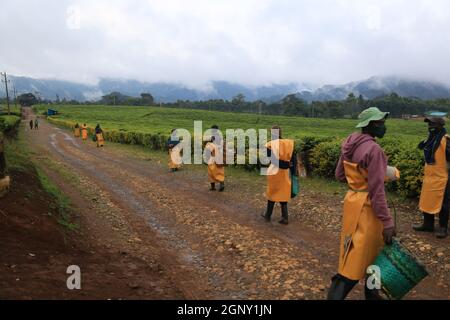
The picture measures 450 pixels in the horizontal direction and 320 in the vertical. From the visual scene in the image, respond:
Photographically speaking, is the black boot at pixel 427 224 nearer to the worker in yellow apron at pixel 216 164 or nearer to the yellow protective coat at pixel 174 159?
the worker in yellow apron at pixel 216 164

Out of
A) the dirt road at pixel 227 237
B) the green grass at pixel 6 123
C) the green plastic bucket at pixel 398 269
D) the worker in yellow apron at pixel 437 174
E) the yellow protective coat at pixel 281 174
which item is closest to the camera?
the green plastic bucket at pixel 398 269

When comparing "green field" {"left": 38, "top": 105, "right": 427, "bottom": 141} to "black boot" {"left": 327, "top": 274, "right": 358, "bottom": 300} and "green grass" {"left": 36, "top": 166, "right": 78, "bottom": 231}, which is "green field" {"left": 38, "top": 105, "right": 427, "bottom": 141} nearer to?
"green grass" {"left": 36, "top": 166, "right": 78, "bottom": 231}

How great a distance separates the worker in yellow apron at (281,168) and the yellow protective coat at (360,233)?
12.2ft

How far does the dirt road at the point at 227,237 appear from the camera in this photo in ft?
16.5

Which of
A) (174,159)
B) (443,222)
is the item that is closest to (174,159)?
(174,159)

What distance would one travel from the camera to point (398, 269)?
3.64 metres

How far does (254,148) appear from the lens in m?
14.1

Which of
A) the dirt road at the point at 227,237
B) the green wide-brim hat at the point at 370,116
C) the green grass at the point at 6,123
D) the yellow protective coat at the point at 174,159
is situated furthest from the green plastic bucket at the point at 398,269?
the green grass at the point at 6,123

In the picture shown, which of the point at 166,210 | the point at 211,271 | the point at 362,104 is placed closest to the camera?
the point at 211,271

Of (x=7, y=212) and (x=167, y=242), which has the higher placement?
(x=7, y=212)

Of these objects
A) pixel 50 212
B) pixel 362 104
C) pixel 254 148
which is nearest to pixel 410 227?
pixel 50 212

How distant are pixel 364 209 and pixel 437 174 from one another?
355cm
